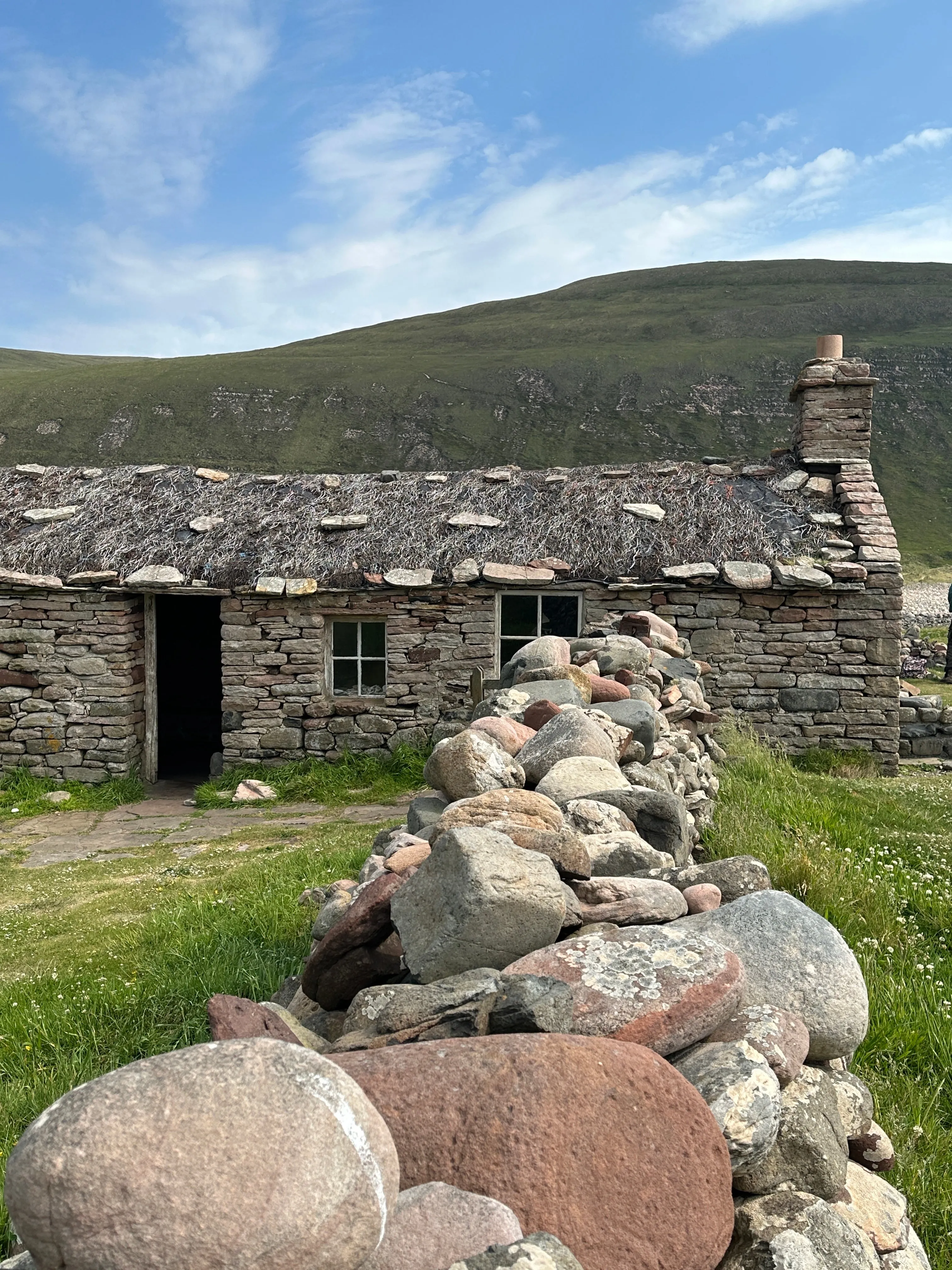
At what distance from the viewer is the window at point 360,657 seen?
37.1 feet

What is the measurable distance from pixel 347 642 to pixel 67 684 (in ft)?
11.1

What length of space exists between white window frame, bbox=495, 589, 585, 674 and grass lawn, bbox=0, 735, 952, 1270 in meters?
3.33

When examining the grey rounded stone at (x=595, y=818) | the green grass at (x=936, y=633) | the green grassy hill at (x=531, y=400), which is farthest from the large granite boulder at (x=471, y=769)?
the green grassy hill at (x=531, y=400)

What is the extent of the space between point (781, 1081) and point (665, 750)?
11.6 ft

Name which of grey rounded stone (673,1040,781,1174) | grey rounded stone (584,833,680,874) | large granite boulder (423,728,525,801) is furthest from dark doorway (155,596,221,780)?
grey rounded stone (673,1040,781,1174)

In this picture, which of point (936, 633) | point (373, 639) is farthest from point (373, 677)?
point (936, 633)

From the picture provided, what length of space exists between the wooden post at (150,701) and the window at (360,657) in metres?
2.42

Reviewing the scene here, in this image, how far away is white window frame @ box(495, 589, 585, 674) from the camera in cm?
1101

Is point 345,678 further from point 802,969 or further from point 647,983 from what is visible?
point 647,983

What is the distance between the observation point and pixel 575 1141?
1771mm

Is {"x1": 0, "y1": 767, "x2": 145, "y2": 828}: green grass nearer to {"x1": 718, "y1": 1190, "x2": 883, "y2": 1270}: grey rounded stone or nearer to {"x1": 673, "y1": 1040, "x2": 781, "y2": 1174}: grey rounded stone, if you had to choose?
{"x1": 673, "y1": 1040, "x2": 781, "y2": 1174}: grey rounded stone

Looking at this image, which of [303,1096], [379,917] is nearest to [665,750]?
[379,917]

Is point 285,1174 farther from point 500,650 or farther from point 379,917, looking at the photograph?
point 500,650

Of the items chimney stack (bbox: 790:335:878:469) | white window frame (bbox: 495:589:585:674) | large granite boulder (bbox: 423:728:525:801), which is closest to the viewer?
large granite boulder (bbox: 423:728:525:801)
